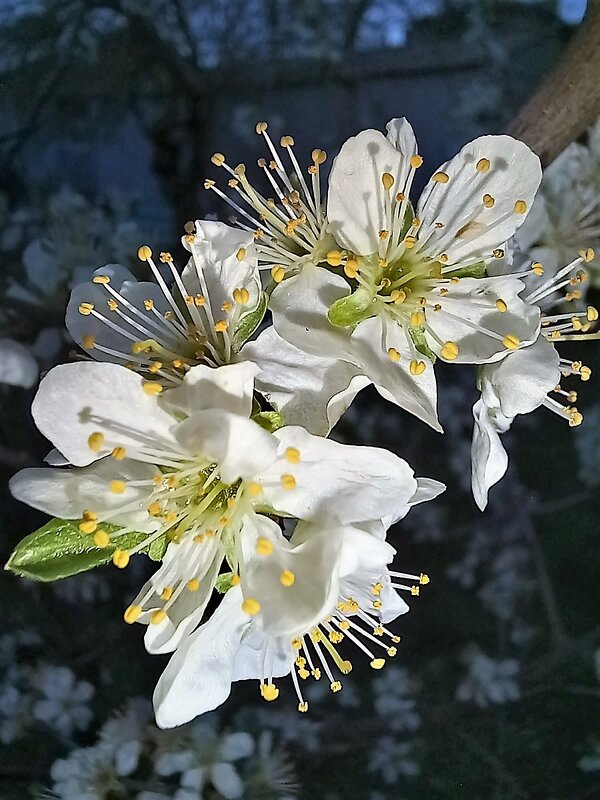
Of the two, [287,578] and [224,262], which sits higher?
[224,262]

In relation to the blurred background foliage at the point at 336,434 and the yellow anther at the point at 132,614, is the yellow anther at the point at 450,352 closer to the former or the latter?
the yellow anther at the point at 132,614

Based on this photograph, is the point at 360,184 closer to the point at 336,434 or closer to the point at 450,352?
the point at 450,352

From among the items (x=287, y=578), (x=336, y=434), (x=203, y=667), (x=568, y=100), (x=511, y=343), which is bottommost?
(x=336, y=434)

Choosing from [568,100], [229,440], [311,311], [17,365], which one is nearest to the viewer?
[229,440]

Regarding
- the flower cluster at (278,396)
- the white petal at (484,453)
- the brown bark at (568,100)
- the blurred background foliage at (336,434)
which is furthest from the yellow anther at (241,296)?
the blurred background foliage at (336,434)

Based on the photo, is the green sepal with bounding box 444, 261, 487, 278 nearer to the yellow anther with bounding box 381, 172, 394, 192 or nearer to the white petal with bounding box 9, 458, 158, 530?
the yellow anther with bounding box 381, 172, 394, 192

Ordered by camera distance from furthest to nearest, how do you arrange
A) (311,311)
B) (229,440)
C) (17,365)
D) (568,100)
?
(17,365) → (568,100) → (311,311) → (229,440)

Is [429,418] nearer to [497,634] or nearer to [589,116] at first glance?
[589,116]

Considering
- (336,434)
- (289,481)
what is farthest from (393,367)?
(336,434)

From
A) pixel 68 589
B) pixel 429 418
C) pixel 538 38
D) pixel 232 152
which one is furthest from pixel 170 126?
pixel 429 418
